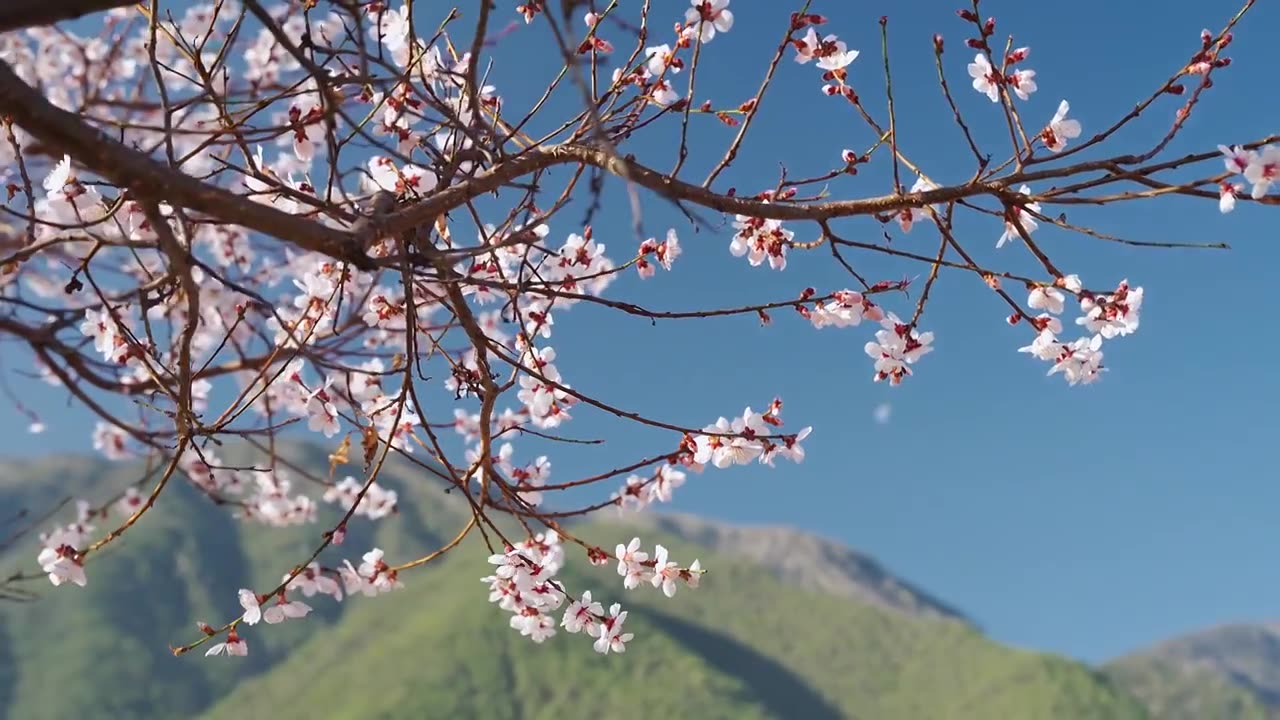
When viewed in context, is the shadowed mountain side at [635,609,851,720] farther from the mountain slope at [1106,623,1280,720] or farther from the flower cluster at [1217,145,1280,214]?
the flower cluster at [1217,145,1280,214]

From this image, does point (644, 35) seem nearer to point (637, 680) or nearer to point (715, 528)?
point (637, 680)

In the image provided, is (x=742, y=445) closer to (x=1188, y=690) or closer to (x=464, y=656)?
(x=464, y=656)

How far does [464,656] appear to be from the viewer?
8138cm

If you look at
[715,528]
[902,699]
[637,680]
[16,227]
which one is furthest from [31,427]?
[715,528]

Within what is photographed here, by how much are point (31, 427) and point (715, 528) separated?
191416 millimetres

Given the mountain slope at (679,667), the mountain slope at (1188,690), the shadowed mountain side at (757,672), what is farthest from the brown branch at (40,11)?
the mountain slope at (1188,690)

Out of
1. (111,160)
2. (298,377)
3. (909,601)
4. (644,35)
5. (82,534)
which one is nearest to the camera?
(111,160)

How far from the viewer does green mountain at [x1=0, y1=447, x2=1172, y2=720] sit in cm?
7856

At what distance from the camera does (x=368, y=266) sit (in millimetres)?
2535

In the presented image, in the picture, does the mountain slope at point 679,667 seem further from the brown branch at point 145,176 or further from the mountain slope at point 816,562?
the brown branch at point 145,176

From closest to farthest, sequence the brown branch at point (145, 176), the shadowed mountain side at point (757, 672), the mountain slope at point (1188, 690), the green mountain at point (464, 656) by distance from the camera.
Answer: the brown branch at point (145, 176) → the green mountain at point (464, 656) → the shadowed mountain side at point (757, 672) → the mountain slope at point (1188, 690)

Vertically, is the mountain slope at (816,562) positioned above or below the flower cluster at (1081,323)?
above

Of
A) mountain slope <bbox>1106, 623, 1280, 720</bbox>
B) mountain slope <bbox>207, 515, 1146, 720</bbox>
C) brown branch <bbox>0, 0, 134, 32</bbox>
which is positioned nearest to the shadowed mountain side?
mountain slope <bbox>207, 515, 1146, 720</bbox>

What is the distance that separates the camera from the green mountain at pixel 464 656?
78.6 metres
